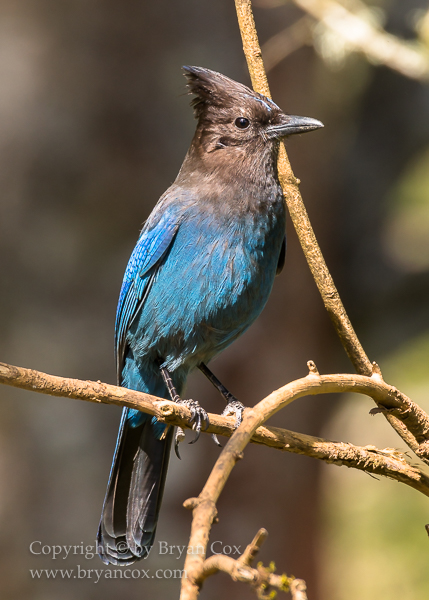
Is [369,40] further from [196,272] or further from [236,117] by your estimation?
[196,272]

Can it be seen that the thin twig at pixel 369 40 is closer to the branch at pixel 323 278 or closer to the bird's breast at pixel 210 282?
the bird's breast at pixel 210 282

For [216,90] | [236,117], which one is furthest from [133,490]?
[216,90]

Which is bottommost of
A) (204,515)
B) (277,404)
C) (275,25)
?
(204,515)

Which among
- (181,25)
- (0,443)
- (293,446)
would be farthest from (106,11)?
(293,446)

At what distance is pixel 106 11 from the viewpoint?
5.46 m

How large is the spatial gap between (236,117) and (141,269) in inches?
37.1

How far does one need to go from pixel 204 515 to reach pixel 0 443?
4280 millimetres

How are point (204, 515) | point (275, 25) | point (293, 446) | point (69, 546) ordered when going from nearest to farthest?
point (204, 515) < point (293, 446) < point (69, 546) < point (275, 25)

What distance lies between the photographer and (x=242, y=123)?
11.5ft

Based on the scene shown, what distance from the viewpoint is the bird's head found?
11.3ft

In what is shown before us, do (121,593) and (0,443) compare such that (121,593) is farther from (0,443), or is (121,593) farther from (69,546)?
(0,443)

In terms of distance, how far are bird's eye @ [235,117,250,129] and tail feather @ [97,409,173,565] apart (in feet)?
5.34

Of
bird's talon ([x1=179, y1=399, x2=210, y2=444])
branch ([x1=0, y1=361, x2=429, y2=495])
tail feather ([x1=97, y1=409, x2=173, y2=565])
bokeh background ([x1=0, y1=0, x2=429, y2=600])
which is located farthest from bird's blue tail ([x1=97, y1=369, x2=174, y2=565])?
bokeh background ([x1=0, y1=0, x2=429, y2=600])

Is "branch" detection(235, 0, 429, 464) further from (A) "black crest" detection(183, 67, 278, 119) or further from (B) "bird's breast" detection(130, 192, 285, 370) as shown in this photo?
(A) "black crest" detection(183, 67, 278, 119)
